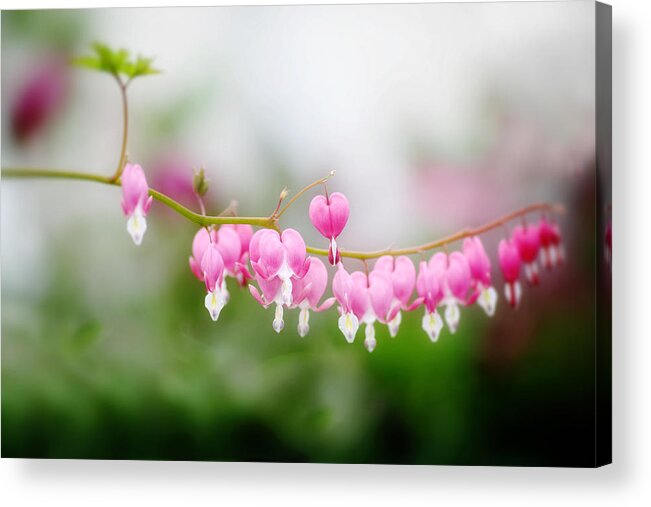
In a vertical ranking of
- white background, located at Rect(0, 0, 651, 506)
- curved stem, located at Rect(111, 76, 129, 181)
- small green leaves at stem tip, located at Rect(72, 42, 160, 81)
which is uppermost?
small green leaves at stem tip, located at Rect(72, 42, 160, 81)

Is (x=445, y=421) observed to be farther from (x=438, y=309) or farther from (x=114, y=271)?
(x=114, y=271)

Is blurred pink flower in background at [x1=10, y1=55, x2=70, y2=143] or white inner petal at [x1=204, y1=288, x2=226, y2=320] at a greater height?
blurred pink flower in background at [x1=10, y1=55, x2=70, y2=143]

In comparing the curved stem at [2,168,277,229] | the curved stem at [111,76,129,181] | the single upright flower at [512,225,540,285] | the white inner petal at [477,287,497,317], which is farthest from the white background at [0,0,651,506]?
the curved stem at [111,76,129,181]

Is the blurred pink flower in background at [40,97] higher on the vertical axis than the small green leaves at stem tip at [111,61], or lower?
lower

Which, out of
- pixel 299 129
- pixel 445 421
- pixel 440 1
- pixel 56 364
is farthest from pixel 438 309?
pixel 56 364

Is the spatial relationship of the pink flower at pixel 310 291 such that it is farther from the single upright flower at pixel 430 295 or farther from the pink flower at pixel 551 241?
the pink flower at pixel 551 241

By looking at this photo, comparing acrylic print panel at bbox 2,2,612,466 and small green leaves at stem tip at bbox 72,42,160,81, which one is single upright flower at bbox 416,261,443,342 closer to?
acrylic print panel at bbox 2,2,612,466

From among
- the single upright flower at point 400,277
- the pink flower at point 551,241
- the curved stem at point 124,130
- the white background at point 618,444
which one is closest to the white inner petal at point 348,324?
→ the single upright flower at point 400,277

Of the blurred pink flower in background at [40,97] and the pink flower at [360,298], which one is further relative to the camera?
the blurred pink flower in background at [40,97]
